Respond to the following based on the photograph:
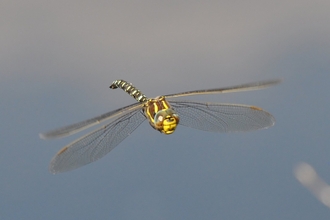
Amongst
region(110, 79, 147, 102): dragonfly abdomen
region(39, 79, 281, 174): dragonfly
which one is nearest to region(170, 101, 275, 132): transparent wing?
region(39, 79, 281, 174): dragonfly

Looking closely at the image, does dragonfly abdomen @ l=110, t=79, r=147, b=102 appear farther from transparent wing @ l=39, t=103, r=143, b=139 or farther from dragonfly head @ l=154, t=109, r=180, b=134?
dragonfly head @ l=154, t=109, r=180, b=134

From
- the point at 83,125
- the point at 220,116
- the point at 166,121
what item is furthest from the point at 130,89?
the point at 83,125

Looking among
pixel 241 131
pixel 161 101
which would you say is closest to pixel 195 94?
pixel 161 101

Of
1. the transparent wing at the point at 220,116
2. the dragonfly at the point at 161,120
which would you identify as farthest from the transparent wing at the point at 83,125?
the transparent wing at the point at 220,116

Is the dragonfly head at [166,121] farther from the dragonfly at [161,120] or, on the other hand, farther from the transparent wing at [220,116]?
the transparent wing at [220,116]

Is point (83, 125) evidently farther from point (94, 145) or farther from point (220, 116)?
point (220, 116)

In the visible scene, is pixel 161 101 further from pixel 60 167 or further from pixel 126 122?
pixel 60 167
